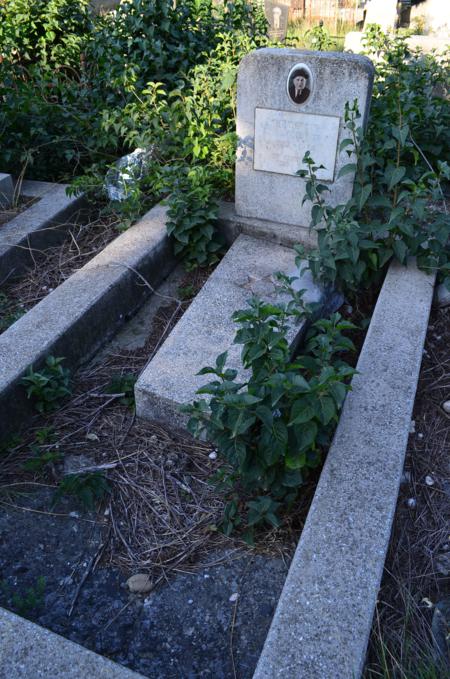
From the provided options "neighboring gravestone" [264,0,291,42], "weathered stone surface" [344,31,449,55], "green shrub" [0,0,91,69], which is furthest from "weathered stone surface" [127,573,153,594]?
"neighboring gravestone" [264,0,291,42]

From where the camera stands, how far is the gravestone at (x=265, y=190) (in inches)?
114

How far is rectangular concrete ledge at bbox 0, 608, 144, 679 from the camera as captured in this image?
168cm

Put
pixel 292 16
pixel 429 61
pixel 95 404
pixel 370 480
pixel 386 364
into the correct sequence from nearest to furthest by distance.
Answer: pixel 370 480, pixel 386 364, pixel 95 404, pixel 429 61, pixel 292 16

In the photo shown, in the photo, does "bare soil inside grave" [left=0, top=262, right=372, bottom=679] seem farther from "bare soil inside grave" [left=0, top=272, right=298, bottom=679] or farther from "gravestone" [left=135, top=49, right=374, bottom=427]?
"gravestone" [left=135, top=49, right=374, bottom=427]

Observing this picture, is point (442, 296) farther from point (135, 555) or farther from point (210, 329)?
point (135, 555)

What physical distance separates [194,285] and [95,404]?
3.65 ft

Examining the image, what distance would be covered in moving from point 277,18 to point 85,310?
6.41 metres

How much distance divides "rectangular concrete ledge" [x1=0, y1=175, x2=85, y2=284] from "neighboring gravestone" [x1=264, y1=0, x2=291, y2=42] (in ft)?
15.5

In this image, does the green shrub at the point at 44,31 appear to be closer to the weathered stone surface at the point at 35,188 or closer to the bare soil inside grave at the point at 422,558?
the weathered stone surface at the point at 35,188

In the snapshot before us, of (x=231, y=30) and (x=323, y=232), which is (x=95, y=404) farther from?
(x=231, y=30)

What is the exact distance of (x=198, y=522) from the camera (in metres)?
2.45

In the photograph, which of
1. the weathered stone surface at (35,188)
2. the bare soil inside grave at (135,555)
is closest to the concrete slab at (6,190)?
the weathered stone surface at (35,188)

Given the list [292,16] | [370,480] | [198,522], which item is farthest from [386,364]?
[292,16]

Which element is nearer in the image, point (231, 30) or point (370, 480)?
point (370, 480)
